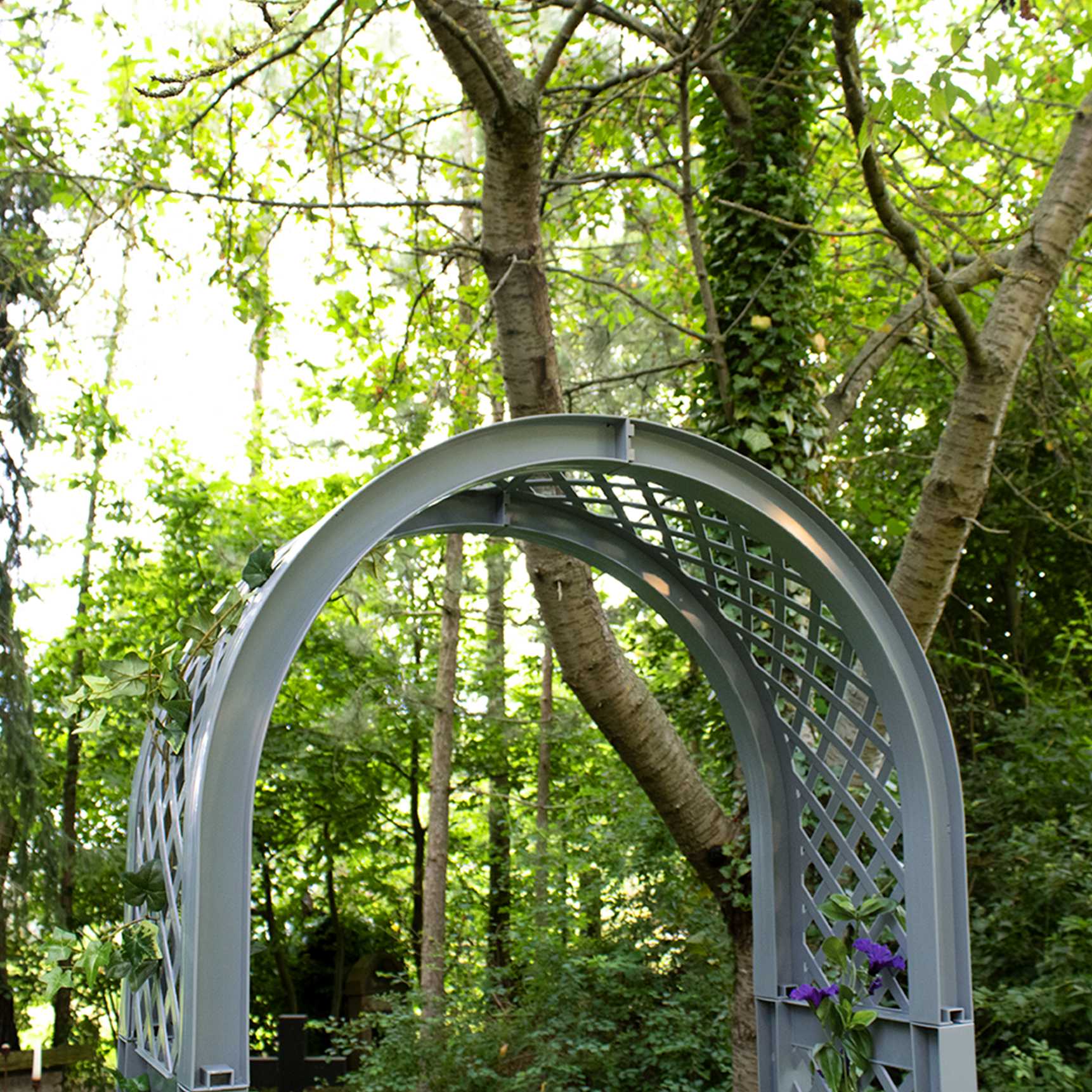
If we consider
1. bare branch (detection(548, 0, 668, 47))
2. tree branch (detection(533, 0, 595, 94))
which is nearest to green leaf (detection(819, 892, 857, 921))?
tree branch (detection(533, 0, 595, 94))

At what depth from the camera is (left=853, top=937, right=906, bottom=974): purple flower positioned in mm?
2932

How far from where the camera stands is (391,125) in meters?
5.32

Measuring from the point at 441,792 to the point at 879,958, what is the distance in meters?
4.50

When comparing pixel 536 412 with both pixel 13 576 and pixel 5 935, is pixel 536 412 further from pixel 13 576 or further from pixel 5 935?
pixel 5 935

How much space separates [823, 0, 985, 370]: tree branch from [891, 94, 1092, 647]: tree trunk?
0.11 m

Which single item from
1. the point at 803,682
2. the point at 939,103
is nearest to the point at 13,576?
the point at 803,682

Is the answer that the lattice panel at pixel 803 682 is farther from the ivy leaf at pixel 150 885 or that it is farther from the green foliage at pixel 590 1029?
the green foliage at pixel 590 1029

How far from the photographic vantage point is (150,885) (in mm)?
2068

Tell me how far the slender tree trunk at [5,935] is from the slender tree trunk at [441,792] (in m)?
2.58

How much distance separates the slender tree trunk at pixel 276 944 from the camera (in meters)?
9.66

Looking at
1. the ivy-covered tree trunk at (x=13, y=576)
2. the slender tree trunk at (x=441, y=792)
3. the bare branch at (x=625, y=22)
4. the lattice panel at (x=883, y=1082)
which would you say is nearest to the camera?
the lattice panel at (x=883, y=1082)

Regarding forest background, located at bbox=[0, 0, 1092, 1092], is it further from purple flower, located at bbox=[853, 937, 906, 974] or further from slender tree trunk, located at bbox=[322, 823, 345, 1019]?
purple flower, located at bbox=[853, 937, 906, 974]

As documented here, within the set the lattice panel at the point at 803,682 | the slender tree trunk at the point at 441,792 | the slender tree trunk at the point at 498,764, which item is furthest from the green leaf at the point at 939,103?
the slender tree trunk at the point at 498,764

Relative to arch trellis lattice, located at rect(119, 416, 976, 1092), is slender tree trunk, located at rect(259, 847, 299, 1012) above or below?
below
